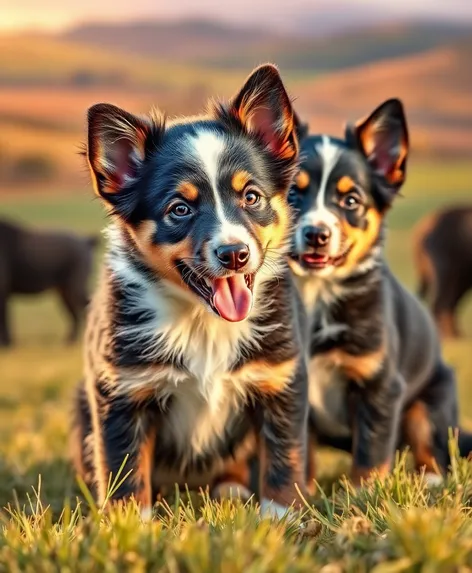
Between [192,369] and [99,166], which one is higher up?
[99,166]

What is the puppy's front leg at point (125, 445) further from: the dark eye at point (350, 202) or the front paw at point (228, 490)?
the dark eye at point (350, 202)

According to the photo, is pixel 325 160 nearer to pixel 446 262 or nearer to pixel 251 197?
pixel 251 197

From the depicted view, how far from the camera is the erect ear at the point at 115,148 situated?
12.3 ft

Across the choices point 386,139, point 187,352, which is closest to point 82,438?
point 187,352

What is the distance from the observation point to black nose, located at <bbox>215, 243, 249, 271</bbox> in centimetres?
336

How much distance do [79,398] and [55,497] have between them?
531 millimetres

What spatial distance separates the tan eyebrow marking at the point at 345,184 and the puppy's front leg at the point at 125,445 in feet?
4.85

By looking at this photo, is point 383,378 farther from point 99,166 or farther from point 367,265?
point 99,166

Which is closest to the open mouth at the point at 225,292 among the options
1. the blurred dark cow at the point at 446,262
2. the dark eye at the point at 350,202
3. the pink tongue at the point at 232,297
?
the pink tongue at the point at 232,297

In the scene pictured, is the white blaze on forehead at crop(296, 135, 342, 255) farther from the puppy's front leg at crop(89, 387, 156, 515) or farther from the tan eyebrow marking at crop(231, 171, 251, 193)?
the puppy's front leg at crop(89, 387, 156, 515)

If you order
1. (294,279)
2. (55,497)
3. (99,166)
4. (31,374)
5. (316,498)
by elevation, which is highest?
(99,166)

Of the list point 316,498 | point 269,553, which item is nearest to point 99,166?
point 316,498

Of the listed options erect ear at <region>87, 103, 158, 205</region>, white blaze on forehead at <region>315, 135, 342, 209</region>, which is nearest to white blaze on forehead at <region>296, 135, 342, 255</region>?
white blaze on forehead at <region>315, 135, 342, 209</region>

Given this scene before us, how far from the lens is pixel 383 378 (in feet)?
14.4
